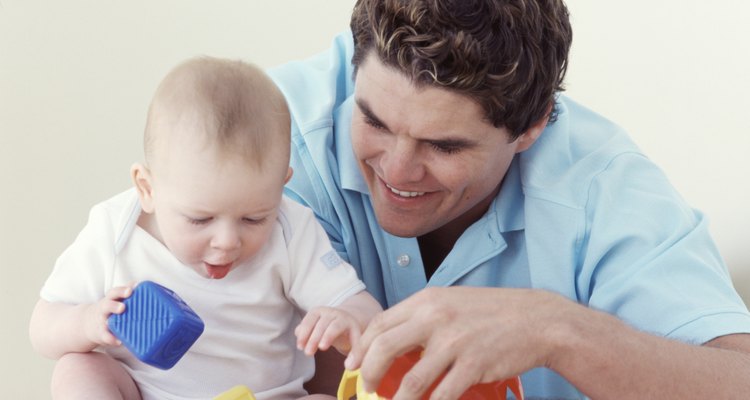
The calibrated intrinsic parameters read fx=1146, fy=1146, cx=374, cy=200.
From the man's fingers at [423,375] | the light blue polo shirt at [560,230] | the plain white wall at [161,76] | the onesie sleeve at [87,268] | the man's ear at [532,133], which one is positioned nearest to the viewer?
the man's fingers at [423,375]

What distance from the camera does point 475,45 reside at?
4.82ft

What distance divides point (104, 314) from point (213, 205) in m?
0.17

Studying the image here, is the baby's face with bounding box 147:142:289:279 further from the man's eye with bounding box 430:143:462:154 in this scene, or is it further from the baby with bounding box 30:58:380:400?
the man's eye with bounding box 430:143:462:154

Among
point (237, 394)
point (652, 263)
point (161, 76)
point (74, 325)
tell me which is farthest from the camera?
point (161, 76)

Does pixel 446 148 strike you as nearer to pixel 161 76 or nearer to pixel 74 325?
pixel 74 325

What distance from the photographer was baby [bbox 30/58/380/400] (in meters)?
1.29

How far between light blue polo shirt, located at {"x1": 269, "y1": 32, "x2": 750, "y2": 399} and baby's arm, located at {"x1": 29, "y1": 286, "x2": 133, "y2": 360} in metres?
0.45

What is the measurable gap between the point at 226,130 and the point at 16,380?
151 centimetres

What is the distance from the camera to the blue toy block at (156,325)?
1234mm

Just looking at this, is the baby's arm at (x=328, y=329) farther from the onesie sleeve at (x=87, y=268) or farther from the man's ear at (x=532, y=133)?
the man's ear at (x=532, y=133)

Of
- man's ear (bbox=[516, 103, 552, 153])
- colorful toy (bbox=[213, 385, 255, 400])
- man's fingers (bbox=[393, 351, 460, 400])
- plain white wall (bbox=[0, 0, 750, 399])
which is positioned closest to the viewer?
man's fingers (bbox=[393, 351, 460, 400])

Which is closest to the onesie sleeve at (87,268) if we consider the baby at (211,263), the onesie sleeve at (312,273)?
the baby at (211,263)

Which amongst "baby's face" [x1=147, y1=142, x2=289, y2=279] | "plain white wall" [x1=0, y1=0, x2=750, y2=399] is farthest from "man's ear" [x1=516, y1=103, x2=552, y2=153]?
"plain white wall" [x1=0, y1=0, x2=750, y2=399]

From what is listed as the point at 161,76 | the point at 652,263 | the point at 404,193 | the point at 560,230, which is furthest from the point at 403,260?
the point at 161,76
